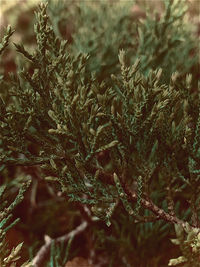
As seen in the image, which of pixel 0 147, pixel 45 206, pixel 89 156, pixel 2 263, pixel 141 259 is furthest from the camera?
pixel 45 206

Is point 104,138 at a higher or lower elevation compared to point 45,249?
higher

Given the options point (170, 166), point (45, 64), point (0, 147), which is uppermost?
point (45, 64)

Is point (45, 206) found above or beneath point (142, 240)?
above

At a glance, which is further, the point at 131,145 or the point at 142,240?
the point at 142,240

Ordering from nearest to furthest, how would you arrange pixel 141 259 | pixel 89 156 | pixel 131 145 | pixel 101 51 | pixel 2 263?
1. pixel 2 263
2. pixel 89 156
3. pixel 131 145
4. pixel 141 259
5. pixel 101 51

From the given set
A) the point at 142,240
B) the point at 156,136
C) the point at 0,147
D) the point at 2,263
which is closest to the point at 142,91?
the point at 156,136

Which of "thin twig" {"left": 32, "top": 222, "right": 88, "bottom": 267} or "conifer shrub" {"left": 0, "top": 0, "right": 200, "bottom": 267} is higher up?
"conifer shrub" {"left": 0, "top": 0, "right": 200, "bottom": 267}

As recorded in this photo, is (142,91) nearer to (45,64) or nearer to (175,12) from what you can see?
(45,64)

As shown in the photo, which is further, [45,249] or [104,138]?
[45,249]

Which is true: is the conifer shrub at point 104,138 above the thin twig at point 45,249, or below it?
above

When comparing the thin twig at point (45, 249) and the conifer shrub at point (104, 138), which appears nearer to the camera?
the conifer shrub at point (104, 138)

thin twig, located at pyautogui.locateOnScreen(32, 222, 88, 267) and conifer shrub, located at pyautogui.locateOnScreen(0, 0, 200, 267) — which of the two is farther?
thin twig, located at pyautogui.locateOnScreen(32, 222, 88, 267)
